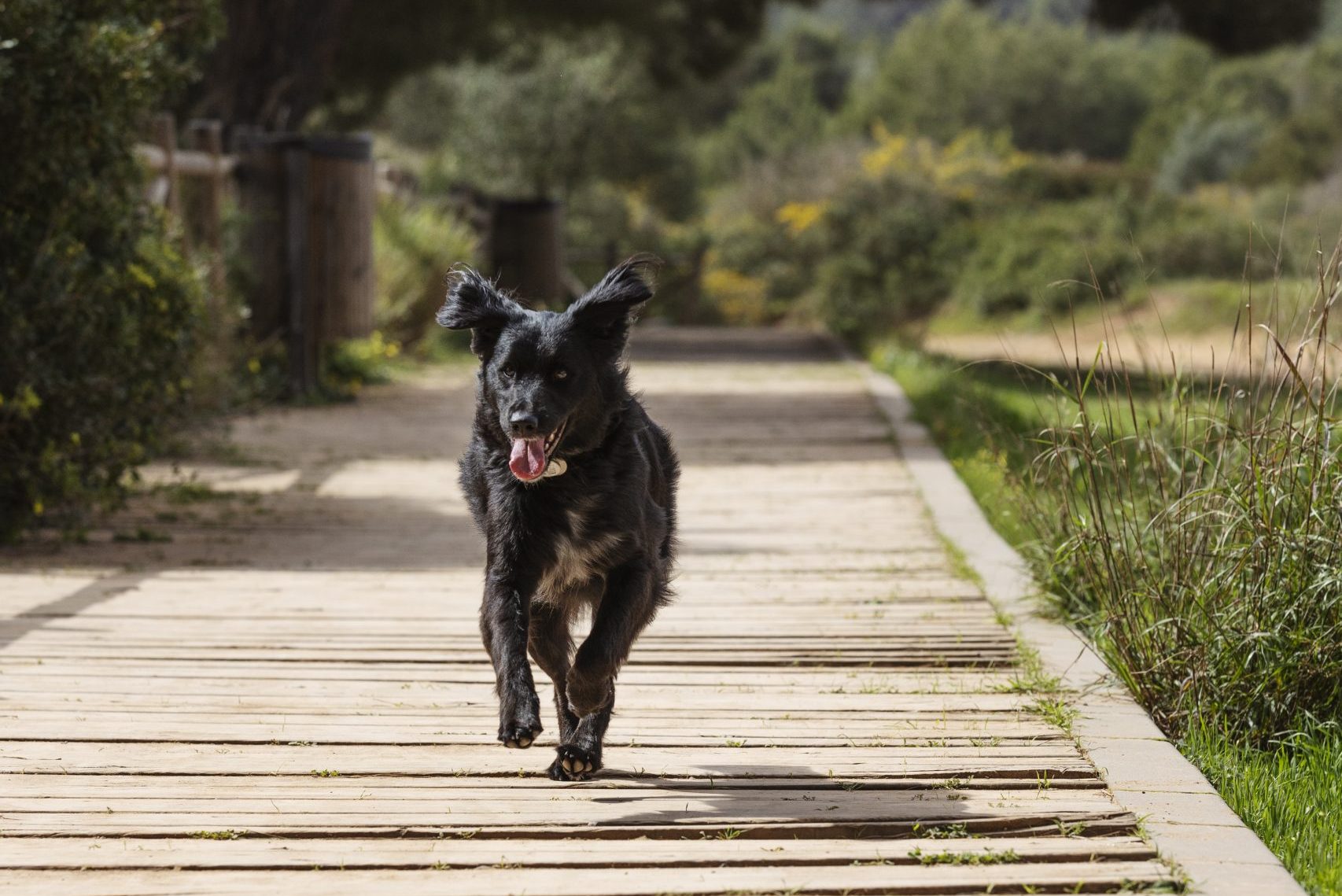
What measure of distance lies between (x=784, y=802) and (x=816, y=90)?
8109 cm

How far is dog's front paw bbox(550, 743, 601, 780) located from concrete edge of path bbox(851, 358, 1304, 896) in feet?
3.92

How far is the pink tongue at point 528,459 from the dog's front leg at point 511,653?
31cm

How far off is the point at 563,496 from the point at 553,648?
475mm

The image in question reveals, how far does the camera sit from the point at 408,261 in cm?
1546

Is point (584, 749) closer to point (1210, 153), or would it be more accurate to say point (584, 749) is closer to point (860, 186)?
point (860, 186)

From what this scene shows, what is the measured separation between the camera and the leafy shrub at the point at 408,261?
15.2 meters

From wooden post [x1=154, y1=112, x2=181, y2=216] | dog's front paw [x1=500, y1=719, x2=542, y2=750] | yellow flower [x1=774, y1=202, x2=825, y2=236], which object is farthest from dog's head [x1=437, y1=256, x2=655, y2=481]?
yellow flower [x1=774, y1=202, x2=825, y2=236]

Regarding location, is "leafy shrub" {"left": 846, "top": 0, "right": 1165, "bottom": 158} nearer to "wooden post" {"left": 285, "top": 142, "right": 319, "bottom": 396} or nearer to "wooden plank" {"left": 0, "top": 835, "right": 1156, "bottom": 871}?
"wooden post" {"left": 285, "top": 142, "right": 319, "bottom": 396}

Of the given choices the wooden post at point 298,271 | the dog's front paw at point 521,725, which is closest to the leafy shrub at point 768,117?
the wooden post at point 298,271

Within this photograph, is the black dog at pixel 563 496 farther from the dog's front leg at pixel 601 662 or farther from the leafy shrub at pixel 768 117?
the leafy shrub at pixel 768 117

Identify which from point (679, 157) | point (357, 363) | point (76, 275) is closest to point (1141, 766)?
point (76, 275)

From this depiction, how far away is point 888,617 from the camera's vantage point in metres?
5.65

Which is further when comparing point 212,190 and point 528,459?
point 212,190

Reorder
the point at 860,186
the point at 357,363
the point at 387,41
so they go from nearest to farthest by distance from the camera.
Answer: the point at 357,363 → the point at 387,41 → the point at 860,186
